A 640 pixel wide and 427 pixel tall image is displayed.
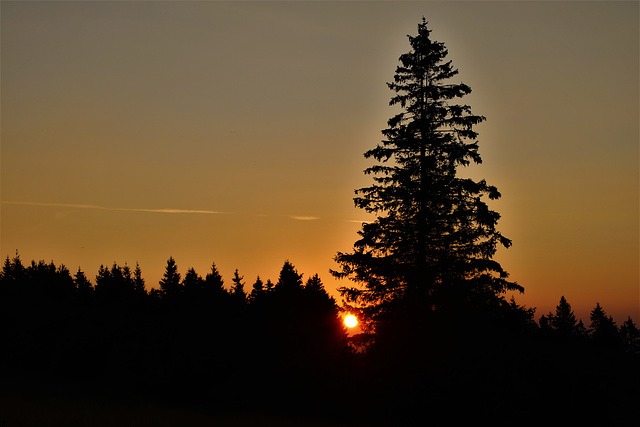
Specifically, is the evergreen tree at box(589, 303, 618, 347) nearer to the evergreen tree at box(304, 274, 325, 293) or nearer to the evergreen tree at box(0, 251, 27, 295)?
the evergreen tree at box(304, 274, 325, 293)

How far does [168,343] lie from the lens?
5106cm

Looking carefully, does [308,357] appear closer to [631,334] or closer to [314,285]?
[314,285]

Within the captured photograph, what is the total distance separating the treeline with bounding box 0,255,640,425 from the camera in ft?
84.9

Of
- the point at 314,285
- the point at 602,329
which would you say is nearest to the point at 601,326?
the point at 602,329

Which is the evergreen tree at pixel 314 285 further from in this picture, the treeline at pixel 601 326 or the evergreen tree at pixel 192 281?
the treeline at pixel 601 326

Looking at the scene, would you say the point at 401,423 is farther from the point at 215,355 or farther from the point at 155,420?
the point at 215,355

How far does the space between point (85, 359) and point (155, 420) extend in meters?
34.7

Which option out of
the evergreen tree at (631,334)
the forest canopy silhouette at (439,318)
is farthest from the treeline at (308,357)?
the evergreen tree at (631,334)

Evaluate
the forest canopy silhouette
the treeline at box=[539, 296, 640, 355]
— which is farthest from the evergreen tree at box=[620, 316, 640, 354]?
the forest canopy silhouette

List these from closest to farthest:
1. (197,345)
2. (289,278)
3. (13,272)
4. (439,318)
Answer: (439,318)
(197,345)
(289,278)
(13,272)

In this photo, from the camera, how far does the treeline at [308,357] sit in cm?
2589

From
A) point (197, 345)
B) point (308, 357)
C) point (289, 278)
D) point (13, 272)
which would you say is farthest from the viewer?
point (13, 272)

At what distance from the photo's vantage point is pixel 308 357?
42094 millimetres

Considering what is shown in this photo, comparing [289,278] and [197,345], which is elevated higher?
[289,278]
